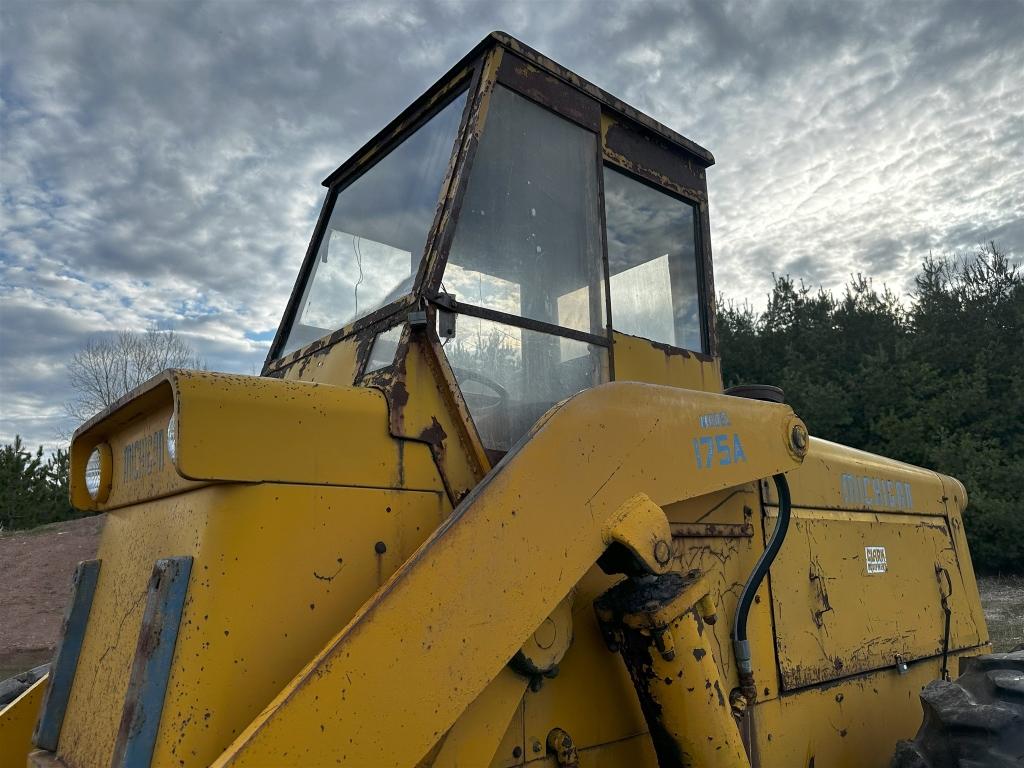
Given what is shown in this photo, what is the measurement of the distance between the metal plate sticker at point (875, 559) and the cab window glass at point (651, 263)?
124 cm

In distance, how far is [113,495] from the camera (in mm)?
2479

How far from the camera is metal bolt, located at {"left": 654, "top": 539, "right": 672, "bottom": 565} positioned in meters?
2.18

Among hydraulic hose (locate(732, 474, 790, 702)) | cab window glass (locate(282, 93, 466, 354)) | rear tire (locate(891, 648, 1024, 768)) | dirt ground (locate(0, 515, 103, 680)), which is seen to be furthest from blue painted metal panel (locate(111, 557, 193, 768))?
dirt ground (locate(0, 515, 103, 680))

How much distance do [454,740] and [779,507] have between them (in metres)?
1.60

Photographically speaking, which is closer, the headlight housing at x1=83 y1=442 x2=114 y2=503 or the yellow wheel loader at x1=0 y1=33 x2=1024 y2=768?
the yellow wheel loader at x1=0 y1=33 x2=1024 y2=768

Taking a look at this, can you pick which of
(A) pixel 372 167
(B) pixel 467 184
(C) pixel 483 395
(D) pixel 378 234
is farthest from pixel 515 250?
(A) pixel 372 167

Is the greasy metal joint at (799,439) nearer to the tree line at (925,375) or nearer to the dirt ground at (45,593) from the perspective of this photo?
the dirt ground at (45,593)

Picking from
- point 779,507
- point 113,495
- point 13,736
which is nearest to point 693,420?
point 779,507

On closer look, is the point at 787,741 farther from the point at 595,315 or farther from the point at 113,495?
the point at 113,495

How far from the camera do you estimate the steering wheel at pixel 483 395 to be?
7.72 feet

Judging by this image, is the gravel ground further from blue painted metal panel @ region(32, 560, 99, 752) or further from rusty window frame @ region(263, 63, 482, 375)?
blue painted metal panel @ region(32, 560, 99, 752)

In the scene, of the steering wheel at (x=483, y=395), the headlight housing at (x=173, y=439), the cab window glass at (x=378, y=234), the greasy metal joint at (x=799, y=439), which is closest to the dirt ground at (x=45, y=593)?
the greasy metal joint at (x=799, y=439)

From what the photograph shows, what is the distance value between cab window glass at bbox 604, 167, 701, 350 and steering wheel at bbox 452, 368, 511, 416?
61 centimetres

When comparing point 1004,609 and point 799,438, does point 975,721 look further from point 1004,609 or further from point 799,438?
point 1004,609
